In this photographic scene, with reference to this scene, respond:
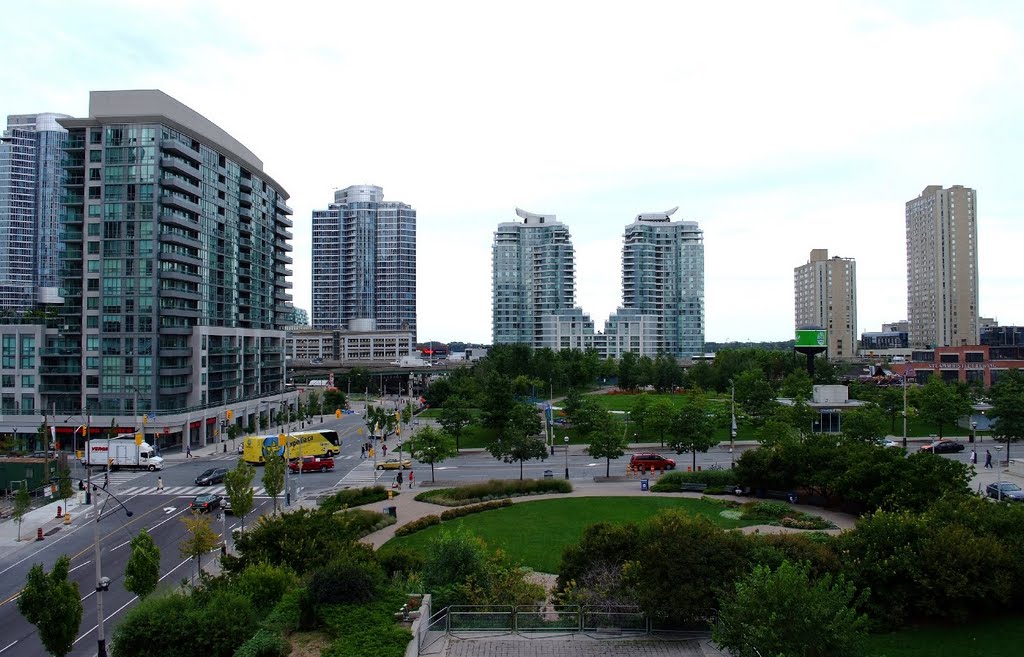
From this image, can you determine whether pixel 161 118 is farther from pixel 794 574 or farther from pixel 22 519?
pixel 794 574

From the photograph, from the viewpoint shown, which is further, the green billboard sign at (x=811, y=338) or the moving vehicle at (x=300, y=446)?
the green billboard sign at (x=811, y=338)

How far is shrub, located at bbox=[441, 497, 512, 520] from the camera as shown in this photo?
3919cm

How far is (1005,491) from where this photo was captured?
133 feet

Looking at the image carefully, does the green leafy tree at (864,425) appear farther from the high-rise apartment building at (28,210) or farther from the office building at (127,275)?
the high-rise apartment building at (28,210)

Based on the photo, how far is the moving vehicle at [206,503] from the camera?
42.3 m

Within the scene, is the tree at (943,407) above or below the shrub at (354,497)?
above

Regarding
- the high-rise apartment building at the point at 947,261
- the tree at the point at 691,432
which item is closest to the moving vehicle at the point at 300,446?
Result: the tree at the point at 691,432

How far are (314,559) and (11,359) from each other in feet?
209

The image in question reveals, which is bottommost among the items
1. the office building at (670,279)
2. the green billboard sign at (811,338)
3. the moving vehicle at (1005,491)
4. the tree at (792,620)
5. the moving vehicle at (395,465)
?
the moving vehicle at (395,465)

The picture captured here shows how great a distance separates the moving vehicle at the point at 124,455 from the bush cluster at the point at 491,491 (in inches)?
1106

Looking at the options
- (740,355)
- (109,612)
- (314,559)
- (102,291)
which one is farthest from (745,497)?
(740,355)

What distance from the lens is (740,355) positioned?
131 metres

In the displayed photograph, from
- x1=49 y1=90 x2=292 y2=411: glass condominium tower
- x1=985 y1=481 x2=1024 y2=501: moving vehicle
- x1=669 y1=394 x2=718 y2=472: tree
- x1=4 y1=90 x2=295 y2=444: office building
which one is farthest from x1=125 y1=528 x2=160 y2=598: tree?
x1=49 y1=90 x2=292 y2=411: glass condominium tower

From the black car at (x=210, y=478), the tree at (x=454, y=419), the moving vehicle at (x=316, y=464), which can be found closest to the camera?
the black car at (x=210, y=478)
